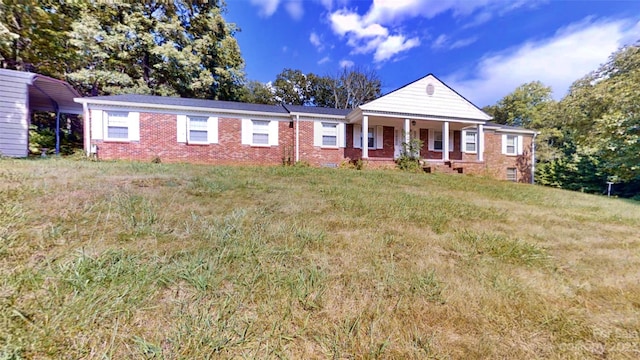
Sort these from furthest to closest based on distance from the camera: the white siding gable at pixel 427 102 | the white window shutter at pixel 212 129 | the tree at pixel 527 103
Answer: the tree at pixel 527 103, the white siding gable at pixel 427 102, the white window shutter at pixel 212 129

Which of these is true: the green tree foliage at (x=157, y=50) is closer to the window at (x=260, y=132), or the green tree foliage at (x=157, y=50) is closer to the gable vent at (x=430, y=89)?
the window at (x=260, y=132)

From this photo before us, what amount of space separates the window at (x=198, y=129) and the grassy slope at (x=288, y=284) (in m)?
8.63

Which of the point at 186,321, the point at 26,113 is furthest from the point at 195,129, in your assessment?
the point at 186,321

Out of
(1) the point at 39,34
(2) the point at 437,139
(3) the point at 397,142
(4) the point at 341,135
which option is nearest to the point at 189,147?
(4) the point at 341,135

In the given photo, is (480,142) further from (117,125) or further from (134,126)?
(117,125)

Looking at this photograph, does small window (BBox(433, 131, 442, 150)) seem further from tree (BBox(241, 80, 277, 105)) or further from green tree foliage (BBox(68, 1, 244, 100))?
tree (BBox(241, 80, 277, 105))

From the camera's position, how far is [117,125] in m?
11.5

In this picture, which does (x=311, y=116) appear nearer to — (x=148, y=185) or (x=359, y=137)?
(x=359, y=137)

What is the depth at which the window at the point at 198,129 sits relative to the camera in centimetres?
1234

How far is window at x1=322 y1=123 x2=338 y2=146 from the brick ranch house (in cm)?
5

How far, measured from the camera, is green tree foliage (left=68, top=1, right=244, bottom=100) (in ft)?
57.3

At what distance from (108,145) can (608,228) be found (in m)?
16.1

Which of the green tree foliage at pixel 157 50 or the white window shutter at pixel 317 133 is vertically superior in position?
the green tree foliage at pixel 157 50

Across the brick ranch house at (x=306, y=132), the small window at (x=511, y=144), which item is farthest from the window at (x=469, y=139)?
the small window at (x=511, y=144)
